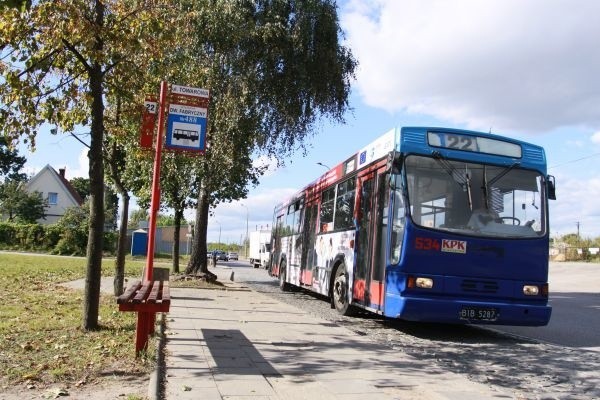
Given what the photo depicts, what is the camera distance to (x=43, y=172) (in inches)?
2857

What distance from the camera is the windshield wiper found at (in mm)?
9438

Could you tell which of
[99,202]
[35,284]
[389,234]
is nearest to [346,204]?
[389,234]

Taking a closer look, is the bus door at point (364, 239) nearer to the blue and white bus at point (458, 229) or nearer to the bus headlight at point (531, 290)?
the blue and white bus at point (458, 229)

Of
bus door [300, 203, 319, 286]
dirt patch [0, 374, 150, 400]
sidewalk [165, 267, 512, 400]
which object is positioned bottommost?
dirt patch [0, 374, 150, 400]

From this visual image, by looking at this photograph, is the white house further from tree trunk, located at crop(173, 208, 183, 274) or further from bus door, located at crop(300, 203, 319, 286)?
A: bus door, located at crop(300, 203, 319, 286)

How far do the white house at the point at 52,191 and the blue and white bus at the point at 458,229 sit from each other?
68827 mm

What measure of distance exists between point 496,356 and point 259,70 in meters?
11.5

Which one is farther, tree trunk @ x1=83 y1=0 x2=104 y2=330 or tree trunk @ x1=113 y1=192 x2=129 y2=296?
tree trunk @ x1=113 y1=192 x2=129 y2=296

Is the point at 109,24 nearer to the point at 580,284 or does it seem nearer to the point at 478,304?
the point at 478,304

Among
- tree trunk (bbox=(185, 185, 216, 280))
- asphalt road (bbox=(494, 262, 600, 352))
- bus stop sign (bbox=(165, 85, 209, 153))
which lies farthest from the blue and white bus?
tree trunk (bbox=(185, 185, 216, 280))

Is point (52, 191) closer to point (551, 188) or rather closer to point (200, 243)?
point (200, 243)

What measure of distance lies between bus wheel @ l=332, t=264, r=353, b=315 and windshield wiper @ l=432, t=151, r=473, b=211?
3.43 meters

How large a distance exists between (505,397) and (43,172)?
246 feet

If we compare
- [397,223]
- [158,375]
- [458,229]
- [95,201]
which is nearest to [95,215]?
[95,201]
